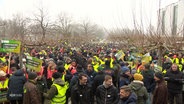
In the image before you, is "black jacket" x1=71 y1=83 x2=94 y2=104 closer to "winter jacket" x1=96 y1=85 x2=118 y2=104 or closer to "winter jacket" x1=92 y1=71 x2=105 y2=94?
"winter jacket" x1=96 y1=85 x2=118 y2=104

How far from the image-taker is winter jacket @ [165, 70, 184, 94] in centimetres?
952

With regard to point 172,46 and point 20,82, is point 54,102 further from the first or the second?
point 172,46

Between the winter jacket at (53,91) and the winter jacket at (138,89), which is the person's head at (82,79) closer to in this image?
the winter jacket at (53,91)

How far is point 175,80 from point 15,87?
16.1 feet

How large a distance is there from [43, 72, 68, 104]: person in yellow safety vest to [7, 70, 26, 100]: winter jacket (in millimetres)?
1384

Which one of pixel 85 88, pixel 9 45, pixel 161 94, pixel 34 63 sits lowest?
pixel 161 94

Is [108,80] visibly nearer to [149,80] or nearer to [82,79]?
[82,79]

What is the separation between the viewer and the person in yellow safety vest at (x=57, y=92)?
7.20 m

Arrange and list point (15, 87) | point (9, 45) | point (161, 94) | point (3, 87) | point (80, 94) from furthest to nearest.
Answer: point (9, 45) < point (3, 87) < point (15, 87) < point (161, 94) < point (80, 94)

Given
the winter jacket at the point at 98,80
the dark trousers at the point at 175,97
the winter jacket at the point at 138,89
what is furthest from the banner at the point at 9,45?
the dark trousers at the point at 175,97

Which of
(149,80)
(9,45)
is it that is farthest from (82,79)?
(9,45)

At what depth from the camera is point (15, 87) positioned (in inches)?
330

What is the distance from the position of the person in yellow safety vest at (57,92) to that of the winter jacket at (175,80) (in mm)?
3793

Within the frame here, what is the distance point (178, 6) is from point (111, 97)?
42715 mm
